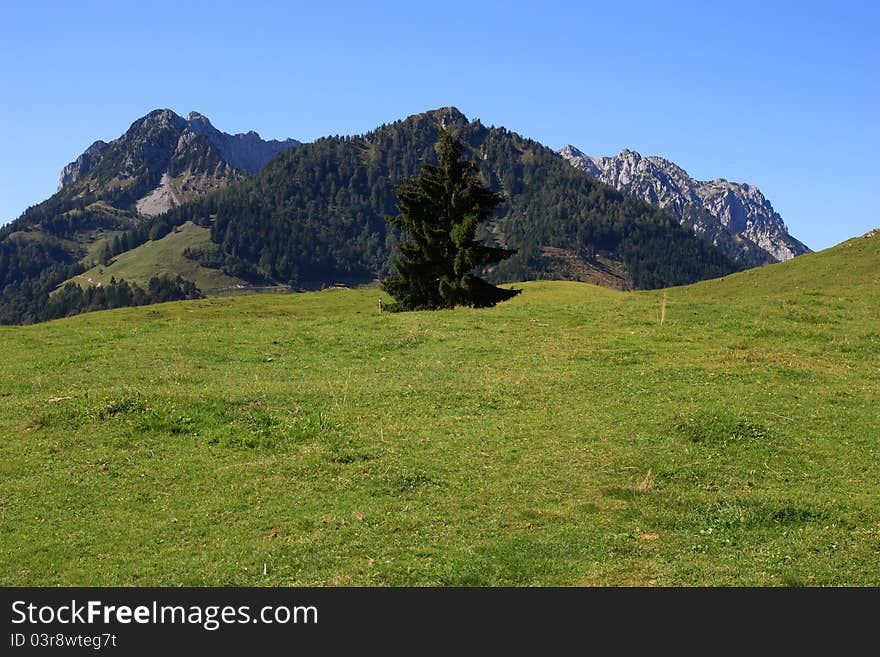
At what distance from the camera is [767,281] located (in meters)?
76.3

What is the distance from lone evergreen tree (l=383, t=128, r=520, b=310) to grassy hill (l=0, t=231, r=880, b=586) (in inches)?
765

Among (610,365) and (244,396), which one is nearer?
(244,396)

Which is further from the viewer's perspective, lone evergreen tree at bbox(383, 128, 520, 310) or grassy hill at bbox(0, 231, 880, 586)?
lone evergreen tree at bbox(383, 128, 520, 310)

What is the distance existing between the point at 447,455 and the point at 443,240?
1515 inches

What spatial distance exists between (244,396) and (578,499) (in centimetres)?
1249

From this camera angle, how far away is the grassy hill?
15539mm

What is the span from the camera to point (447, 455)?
22031 millimetres

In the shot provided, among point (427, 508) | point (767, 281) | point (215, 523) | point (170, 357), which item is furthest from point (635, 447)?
point (767, 281)

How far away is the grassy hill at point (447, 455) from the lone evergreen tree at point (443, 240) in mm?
19435

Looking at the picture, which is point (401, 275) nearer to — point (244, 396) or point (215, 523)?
point (244, 396)

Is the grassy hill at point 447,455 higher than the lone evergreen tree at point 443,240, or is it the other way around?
the lone evergreen tree at point 443,240

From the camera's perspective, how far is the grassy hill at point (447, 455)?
15539mm

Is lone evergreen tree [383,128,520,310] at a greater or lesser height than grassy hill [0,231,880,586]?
greater

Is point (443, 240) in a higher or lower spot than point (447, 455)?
higher
